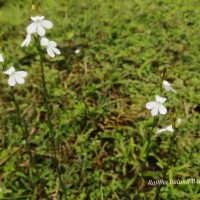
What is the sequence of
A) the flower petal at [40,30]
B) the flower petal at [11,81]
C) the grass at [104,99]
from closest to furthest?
1. the flower petal at [40,30]
2. the flower petal at [11,81]
3. the grass at [104,99]

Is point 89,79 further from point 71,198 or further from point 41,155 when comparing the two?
point 71,198

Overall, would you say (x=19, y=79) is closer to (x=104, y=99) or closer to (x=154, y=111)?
(x=154, y=111)

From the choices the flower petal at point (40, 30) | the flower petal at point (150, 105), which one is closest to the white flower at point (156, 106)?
the flower petal at point (150, 105)

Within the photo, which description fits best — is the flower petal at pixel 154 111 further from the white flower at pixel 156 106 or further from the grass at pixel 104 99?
the grass at pixel 104 99

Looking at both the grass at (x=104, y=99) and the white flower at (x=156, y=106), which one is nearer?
the white flower at (x=156, y=106)

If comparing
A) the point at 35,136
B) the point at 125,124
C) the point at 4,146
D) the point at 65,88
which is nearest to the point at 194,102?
the point at 125,124

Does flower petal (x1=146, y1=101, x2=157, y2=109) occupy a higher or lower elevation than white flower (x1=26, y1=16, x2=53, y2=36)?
lower

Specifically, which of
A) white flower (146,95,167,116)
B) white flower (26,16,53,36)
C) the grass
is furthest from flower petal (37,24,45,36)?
the grass

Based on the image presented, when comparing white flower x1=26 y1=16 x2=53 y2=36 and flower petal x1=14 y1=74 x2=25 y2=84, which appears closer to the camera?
white flower x1=26 y1=16 x2=53 y2=36

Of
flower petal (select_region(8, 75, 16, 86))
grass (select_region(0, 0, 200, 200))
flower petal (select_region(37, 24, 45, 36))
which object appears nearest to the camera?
flower petal (select_region(37, 24, 45, 36))

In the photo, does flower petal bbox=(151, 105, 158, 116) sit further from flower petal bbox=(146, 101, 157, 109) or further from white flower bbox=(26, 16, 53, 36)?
white flower bbox=(26, 16, 53, 36)
